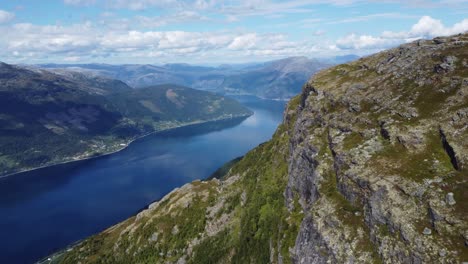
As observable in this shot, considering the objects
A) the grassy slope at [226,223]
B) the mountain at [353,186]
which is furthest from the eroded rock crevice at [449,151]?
the grassy slope at [226,223]

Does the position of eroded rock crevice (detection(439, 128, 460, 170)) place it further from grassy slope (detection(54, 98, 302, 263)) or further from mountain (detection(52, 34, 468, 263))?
grassy slope (detection(54, 98, 302, 263))

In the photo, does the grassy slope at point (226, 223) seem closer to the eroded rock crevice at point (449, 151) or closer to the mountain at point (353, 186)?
the mountain at point (353, 186)

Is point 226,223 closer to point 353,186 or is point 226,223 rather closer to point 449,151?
point 353,186

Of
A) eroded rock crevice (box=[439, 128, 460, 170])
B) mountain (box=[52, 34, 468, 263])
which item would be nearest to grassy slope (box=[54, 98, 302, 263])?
mountain (box=[52, 34, 468, 263])

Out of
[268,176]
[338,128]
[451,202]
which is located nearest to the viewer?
[451,202]

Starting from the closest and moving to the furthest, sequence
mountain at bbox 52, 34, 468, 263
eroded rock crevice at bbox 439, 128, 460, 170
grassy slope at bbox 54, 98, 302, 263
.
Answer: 1. mountain at bbox 52, 34, 468, 263
2. eroded rock crevice at bbox 439, 128, 460, 170
3. grassy slope at bbox 54, 98, 302, 263

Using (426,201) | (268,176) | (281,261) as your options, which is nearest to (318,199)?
(281,261)

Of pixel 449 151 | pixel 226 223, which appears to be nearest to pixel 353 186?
pixel 449 151

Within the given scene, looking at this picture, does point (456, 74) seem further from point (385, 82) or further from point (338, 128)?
point (338, 128)
